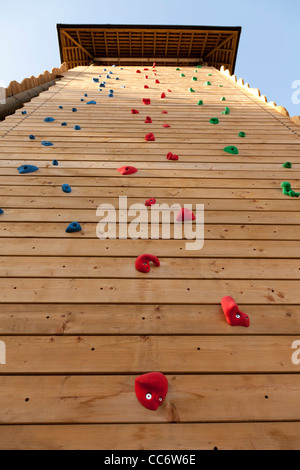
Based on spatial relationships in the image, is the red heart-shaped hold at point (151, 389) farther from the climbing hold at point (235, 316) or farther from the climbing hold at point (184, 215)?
the climbing hold at point (184, 215)

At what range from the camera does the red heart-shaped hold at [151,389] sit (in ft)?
2.95

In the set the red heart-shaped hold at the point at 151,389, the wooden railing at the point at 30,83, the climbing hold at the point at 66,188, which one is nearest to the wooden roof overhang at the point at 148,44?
the wooden railing at the point at 30,83

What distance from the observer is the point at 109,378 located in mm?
980

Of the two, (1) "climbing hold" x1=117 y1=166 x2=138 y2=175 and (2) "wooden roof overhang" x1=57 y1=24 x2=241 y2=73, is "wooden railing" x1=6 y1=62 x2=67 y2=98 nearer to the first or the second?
(1) "climbing hold" x1=117 y1=166 x2=138 y2=175

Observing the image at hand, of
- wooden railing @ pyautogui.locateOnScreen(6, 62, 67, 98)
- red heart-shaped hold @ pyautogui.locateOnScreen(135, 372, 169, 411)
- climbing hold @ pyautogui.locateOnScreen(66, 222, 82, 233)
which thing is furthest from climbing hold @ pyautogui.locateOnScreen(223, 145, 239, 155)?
wooden railing @ pyautogui.locateOnScreen(6, 62, 67, 98)

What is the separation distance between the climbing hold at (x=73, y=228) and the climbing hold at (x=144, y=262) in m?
0.48

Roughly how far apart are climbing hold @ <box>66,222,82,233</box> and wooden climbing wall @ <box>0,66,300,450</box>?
0.18ft

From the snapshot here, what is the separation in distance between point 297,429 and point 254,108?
4.18 m

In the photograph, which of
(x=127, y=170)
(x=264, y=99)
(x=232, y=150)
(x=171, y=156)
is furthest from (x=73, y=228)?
(x=264, y=99)

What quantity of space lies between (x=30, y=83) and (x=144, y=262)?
5.27 m

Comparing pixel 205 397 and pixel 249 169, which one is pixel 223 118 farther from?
pixel 205 397

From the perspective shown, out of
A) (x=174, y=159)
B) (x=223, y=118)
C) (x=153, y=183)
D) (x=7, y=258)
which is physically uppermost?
(x=223, y=118)

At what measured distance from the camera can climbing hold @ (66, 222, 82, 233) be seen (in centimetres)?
165
